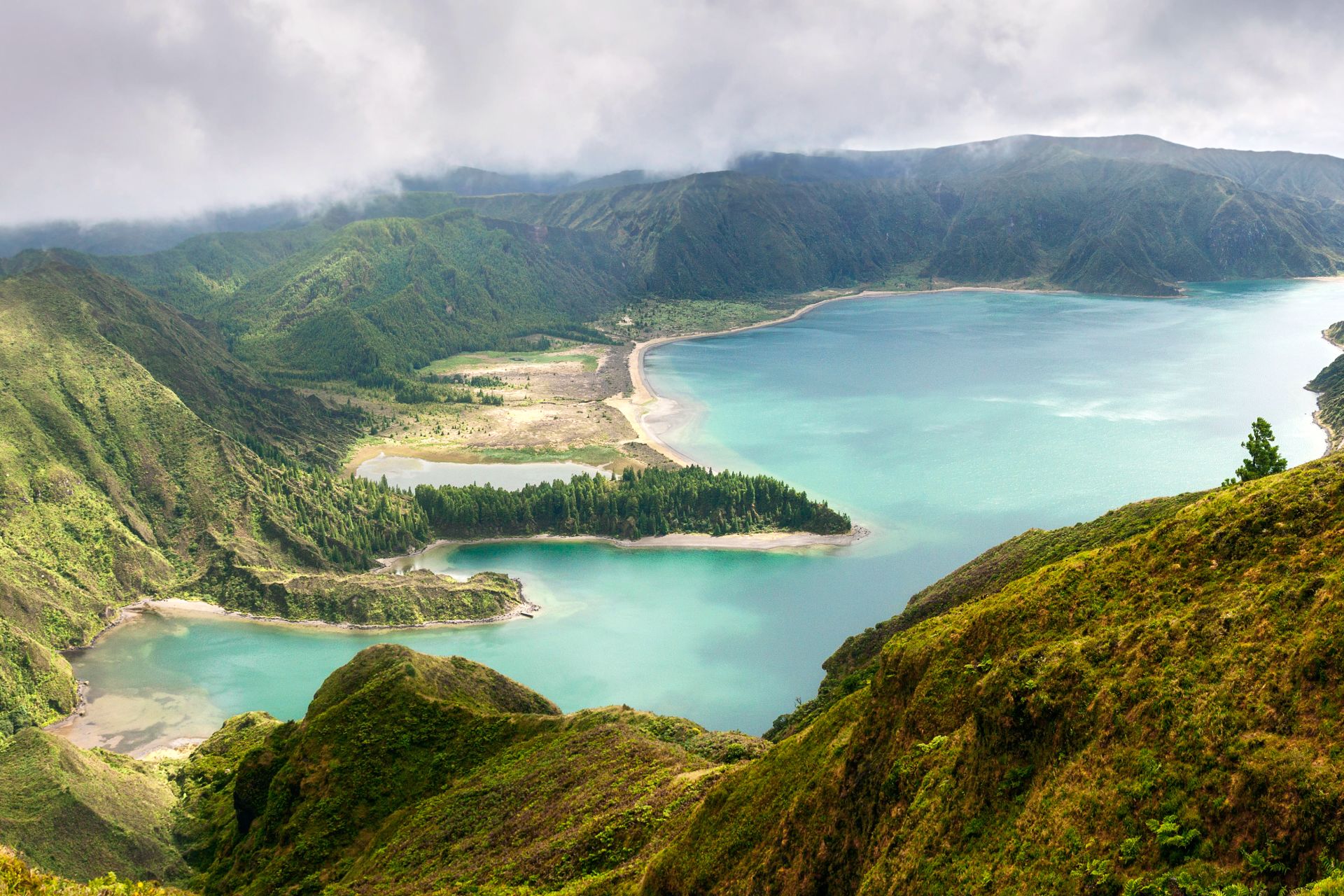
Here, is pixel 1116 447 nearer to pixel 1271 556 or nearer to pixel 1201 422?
pixel 1201 422

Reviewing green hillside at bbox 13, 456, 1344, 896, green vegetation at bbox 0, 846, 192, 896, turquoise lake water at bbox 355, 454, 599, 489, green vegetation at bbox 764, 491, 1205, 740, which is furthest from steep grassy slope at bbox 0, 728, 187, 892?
turquoise lake water at bbox 355, 454, 599, 489

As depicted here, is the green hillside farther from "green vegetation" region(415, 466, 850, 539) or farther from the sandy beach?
"green vegetation" region(415, 466, 850, 539)

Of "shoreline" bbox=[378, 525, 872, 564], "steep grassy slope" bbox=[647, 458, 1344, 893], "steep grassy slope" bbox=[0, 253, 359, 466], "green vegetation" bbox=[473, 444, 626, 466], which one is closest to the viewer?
"steep grassy slope" bbox=[647, 458, 1344, 893]

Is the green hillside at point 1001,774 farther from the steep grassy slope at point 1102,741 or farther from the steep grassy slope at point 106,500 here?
the steep grassy slope at point 106,500

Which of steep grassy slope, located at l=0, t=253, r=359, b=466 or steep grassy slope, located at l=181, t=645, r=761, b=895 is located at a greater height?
steep grassy slope, located at l=0, t=253, r=359, b=466

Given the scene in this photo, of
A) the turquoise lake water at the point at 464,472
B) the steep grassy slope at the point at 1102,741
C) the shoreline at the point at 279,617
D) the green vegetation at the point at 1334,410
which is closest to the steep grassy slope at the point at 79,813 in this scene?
the shoreline at the point at 279,617

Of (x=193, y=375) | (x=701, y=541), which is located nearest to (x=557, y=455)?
(x=701, y=541)

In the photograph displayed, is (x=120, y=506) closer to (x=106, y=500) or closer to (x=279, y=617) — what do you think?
(x=106, y=500)
